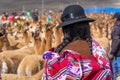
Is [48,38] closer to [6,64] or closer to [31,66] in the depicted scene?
[6,64]

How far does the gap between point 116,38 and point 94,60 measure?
3.29m

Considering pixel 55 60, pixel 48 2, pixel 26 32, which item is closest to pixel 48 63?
pixel 55 60

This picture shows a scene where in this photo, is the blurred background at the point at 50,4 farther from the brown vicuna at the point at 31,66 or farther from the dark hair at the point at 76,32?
the dark hair at the point at 76,32

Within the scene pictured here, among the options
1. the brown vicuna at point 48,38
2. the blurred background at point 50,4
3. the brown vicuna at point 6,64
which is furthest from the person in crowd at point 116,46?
the blurred background at point 50,4

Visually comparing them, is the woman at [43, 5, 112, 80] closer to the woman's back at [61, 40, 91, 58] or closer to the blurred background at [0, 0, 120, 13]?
the woman's back at [61, 40, 91, 58]

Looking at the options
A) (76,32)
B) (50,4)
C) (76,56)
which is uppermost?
(76,32)

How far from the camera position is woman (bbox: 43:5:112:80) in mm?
3191

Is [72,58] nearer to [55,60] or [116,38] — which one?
[55,60]

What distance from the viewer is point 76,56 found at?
322 centimetres

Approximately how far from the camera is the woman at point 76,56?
3191mm

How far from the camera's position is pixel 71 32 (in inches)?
132

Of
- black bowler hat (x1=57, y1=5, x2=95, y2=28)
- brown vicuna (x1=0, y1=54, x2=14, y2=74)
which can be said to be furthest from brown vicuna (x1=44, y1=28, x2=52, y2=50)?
black bowler hat (x1=57, y1=5, x2=95, y2=28)

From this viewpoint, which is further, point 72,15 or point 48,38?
point 48,38

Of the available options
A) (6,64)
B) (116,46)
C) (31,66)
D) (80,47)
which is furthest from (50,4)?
(80,47)
